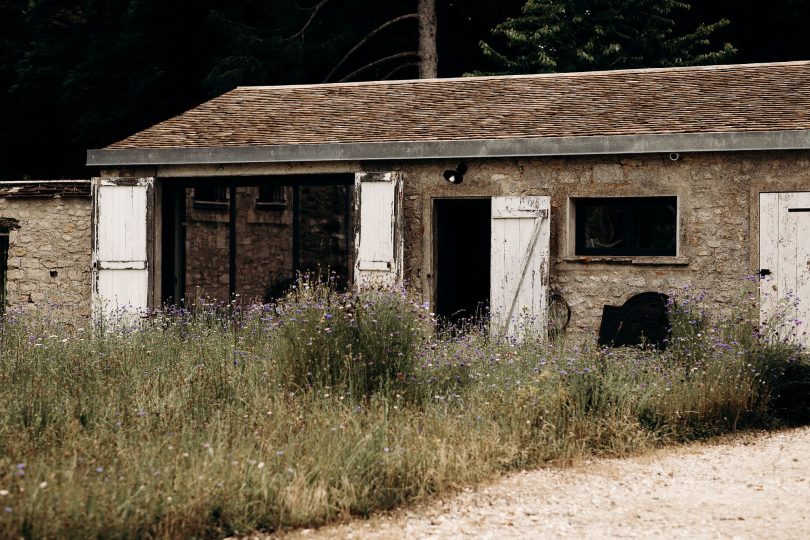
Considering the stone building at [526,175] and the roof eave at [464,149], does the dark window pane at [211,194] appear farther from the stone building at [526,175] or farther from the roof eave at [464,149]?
the roof eave at [464,149]

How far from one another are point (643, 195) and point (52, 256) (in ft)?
25.3

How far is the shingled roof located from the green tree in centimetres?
508

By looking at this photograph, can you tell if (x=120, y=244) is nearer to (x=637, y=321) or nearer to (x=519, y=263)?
(x=519, y=263)

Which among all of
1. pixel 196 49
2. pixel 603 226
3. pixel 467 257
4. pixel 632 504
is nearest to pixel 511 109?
pixel 467 257

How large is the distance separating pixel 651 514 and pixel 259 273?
13.8 metres

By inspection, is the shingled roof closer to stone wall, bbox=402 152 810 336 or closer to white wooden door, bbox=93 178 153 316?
stone wall, bbox=402 152 810 336

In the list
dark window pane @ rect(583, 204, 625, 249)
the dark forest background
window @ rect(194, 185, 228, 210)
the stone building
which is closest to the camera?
the stone building

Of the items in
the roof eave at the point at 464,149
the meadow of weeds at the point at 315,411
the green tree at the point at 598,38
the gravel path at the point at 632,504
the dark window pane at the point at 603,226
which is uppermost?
the green tree at the point at 598,38

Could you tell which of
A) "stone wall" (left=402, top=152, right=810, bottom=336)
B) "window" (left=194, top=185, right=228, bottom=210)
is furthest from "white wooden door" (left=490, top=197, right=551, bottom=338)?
"window" (left=194, top=185, right=228, bottom=210)

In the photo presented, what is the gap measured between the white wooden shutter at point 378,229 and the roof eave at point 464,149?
0.32m

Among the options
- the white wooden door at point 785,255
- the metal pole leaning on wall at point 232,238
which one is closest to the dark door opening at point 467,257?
the metal pole leaning on wall at point 232,238

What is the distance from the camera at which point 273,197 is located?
64.3 ft

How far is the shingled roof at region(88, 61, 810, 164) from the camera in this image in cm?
1180

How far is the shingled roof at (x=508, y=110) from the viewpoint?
465 inches
